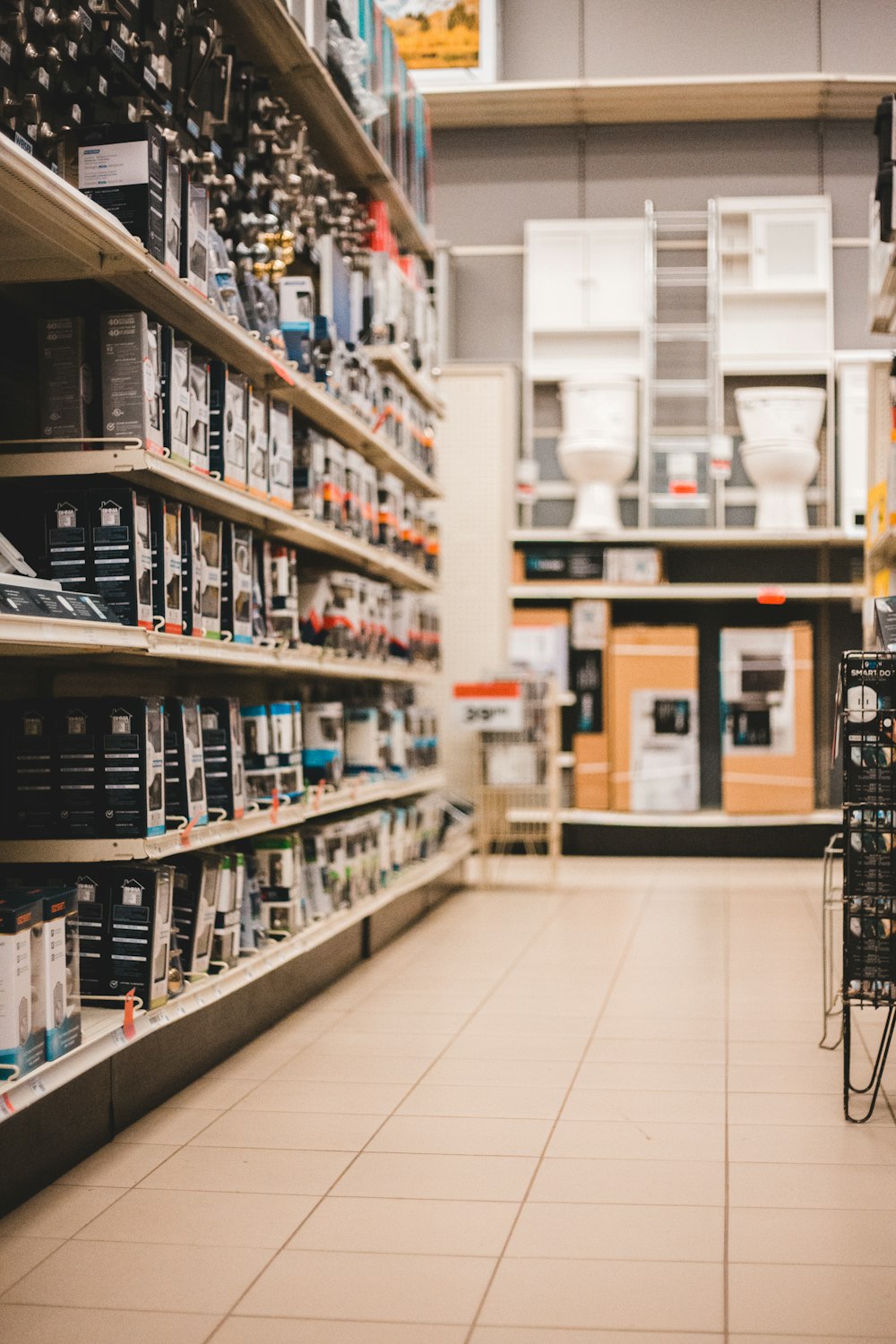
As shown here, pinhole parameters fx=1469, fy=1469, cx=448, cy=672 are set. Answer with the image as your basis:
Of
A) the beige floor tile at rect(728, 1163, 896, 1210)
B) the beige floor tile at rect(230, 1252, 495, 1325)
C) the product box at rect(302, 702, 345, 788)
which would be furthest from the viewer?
the product box at rect(302, 702, 345, 788)

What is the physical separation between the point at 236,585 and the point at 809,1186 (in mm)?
1913

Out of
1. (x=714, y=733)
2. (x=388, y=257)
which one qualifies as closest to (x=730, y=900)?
(x=714, y=733)

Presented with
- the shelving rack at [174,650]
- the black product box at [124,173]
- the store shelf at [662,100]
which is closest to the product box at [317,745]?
the shelving rack at [174,650]

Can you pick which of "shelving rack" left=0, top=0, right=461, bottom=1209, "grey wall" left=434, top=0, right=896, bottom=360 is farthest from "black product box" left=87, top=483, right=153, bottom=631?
"grey wall" left=434, top=0, right=896, bottom=360

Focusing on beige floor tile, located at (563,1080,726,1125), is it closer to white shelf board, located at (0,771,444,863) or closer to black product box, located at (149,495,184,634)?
white shelf board, located at (0,771,444,863)

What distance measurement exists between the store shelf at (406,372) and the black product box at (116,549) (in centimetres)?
258

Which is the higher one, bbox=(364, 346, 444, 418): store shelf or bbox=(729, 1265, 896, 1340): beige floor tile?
bbox=(364, 346, 444, 418): store shelf

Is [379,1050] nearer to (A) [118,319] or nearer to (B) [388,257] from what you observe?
(A) [118,319]

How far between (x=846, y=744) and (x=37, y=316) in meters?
1.96

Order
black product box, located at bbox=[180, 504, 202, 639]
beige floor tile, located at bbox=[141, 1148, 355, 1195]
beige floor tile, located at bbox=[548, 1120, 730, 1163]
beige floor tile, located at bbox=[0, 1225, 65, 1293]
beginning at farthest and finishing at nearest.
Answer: black product box, located at bbox=[180, 504, 202, 639] < beige floor tile, located at bbox=[548, 1120, 730, 1163] < beige floor tile, located at bbox=[141, 1148, 355, 1195] < beige floor tile, located at bbox=[0, 1225, 65, 1293]

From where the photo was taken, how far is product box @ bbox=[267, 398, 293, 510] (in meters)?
3.94

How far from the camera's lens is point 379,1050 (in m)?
3.77

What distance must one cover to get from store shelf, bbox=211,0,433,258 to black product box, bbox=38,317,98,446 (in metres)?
1.51

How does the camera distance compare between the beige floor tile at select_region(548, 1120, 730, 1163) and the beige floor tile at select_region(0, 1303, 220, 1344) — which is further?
the beige floor tile at select_region(548, 1120, 730, 1163)
